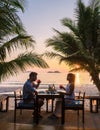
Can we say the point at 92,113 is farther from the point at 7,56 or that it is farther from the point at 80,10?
the point at 80,10

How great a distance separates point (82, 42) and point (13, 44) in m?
8.49

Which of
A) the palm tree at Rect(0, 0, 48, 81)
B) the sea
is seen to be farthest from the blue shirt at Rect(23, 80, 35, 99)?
the sea

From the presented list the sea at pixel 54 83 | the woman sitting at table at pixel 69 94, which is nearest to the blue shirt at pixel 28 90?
the woman sitting at table at pixel 69 94

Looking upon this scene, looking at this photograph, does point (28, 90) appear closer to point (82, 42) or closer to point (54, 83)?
point (82, 42)

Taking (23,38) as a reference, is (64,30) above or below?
above

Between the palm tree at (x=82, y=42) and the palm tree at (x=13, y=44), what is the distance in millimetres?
7486

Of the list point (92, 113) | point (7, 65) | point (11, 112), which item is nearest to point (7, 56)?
point (7, 65)

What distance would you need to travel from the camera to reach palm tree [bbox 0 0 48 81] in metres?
7.55

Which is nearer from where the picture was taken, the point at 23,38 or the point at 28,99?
the point at 23,38

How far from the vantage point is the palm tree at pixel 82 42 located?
627 inches

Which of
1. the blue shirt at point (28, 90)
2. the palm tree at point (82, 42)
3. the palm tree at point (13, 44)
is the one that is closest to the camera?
the palm tree at point (13, 44)

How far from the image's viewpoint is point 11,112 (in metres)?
11.3

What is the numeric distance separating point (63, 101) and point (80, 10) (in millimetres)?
8371

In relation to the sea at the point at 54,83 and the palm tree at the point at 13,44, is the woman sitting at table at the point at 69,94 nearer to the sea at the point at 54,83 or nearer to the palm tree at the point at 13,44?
the palm tree at the point at 13,44
